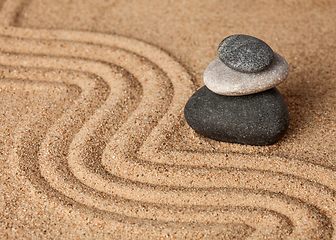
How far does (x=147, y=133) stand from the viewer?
241 cm

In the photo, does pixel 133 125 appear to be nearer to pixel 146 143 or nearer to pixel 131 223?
pixel 146 143

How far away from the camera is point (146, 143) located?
7.70 ft

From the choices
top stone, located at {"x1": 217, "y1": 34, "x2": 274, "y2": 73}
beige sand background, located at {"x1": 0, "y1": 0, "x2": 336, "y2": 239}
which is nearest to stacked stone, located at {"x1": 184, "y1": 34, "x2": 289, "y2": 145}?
top stone, located at {"x1": 217, "y1": 34, "x2": 274, "y2": 73}

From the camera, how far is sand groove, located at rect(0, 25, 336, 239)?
1.98m

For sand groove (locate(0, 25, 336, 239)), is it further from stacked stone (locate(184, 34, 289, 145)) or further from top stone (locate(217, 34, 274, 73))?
top stone (locate(217, 34, 274, 73))

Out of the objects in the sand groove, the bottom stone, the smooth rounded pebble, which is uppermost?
the smooth rounded pebble

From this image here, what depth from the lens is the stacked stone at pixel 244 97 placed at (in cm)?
215

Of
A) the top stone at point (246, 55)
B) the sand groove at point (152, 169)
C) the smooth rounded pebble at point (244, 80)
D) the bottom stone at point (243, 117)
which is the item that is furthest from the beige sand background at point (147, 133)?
the top stone at point (246, 55)

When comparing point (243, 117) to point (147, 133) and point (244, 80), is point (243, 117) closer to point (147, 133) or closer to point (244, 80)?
point (244, 80)

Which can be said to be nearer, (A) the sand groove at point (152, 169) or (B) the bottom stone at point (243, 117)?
(A) the sand groove at point (152, 169)

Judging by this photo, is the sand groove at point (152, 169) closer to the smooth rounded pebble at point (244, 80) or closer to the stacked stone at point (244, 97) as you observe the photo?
the stacked stone at point (244, 97)

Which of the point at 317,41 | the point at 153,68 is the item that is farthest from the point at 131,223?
the point at 317,41

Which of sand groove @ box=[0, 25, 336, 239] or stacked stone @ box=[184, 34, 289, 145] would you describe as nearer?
sand groove @ box=[0, 25, 336, 239]

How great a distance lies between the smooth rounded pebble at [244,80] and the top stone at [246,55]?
4cm
